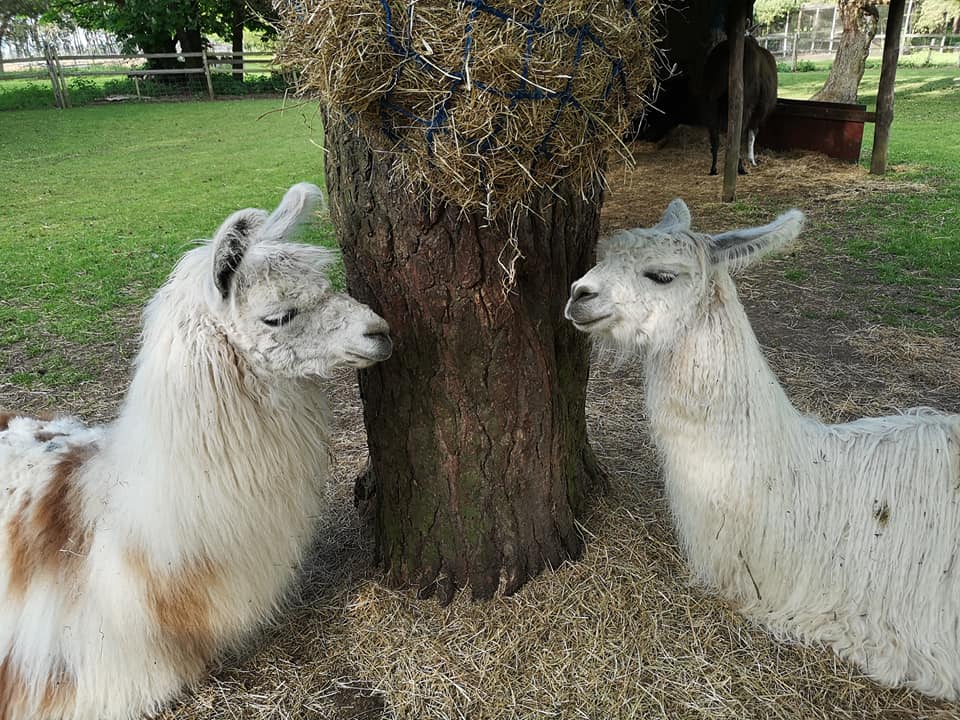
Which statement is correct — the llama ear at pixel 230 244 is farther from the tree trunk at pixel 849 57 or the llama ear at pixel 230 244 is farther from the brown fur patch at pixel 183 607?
the tree trunk at pixel 849 57

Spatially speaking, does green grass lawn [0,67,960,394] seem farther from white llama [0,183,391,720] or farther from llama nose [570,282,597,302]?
llama nose [570,282,597,302]

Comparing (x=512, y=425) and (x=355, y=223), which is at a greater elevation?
(x=355, y=223)

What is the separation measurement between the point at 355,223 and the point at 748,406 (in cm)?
132

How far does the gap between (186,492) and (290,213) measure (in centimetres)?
83

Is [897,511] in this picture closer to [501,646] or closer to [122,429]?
[501,646]

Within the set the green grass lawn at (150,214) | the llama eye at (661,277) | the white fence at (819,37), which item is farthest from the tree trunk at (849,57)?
the white fence at (819,37)

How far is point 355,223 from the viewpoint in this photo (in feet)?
6.75

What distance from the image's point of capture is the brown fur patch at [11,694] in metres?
1.92

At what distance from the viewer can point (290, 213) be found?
6.34 feet

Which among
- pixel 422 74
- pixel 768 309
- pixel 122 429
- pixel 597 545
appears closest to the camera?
pixel 422 74

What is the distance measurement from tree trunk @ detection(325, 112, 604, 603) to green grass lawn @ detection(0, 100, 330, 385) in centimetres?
35

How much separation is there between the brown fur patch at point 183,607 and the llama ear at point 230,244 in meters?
0.82

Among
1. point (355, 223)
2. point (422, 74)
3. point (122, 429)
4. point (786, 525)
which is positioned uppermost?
point (422, 74)

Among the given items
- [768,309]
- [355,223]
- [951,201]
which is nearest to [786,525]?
[355,223]
